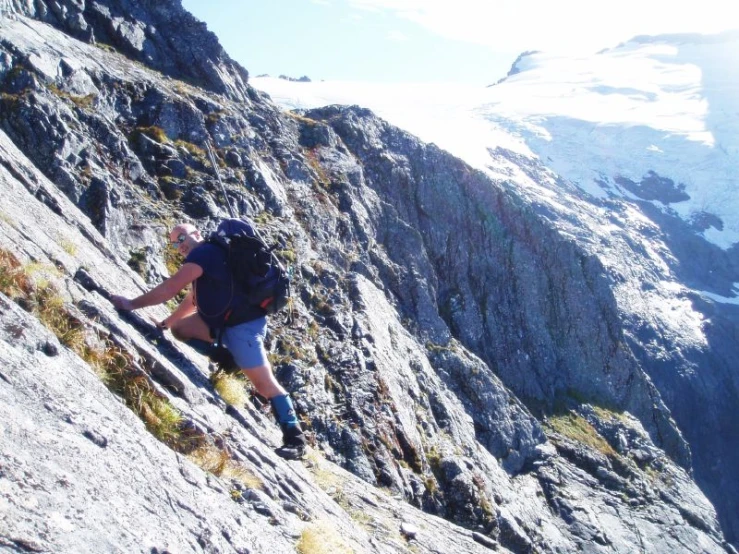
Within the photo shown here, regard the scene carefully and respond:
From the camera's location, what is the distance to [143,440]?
651 cm

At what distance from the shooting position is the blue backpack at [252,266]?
9695 millimetres

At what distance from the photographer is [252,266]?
31.8ft

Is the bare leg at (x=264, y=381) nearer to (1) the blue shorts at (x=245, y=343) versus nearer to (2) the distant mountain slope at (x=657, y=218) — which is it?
(1) the blue shorts at (x=245, y=343)

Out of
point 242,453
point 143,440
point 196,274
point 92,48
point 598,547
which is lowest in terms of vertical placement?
point 598,547

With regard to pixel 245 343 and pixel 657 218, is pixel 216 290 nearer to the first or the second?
pixel 245 343

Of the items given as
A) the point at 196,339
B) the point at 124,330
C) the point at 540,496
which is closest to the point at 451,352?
the point at 540,496

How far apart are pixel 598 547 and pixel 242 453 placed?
27.2 m

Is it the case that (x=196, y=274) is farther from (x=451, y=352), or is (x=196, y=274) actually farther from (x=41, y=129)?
(x=451, y=352)

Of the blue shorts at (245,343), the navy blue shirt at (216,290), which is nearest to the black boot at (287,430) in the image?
the blue shorts at (245,343)

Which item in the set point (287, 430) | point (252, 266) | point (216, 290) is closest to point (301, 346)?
point (287, 430)

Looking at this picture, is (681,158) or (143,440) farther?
(681,158)

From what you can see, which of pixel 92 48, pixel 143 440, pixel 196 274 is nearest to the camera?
pixel 143 440

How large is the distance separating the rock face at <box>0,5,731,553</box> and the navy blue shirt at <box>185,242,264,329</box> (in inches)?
29.4

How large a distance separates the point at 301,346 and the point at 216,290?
11081 mm
